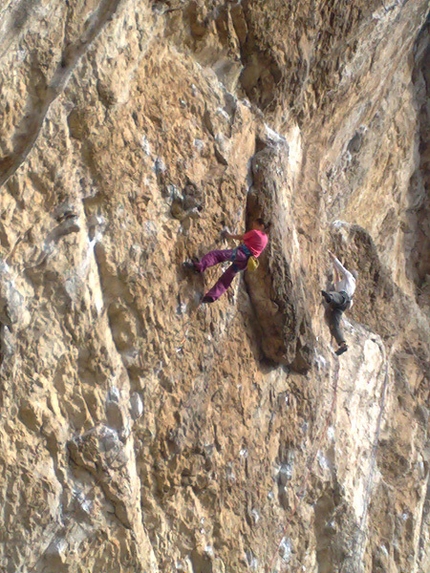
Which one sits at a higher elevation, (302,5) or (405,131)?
(405,131)

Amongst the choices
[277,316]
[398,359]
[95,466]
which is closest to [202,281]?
[277,316]

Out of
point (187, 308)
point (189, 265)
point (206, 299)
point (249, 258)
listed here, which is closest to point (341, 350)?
point (249, 258)

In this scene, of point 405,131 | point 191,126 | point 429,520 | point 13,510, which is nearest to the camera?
point 13,510

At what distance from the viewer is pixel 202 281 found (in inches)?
276

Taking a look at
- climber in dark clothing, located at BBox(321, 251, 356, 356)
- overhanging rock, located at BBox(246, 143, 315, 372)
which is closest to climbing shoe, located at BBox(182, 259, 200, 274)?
overhanging rock, located at BBox(246, 143, 315, 372)

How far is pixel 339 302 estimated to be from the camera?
9555 millimetres

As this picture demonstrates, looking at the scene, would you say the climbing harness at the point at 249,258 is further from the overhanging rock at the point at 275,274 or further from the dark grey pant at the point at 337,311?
the dark grey pant at the point at 337,311

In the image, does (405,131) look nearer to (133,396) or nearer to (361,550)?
(361,550)

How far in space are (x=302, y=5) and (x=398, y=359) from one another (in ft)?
19.4

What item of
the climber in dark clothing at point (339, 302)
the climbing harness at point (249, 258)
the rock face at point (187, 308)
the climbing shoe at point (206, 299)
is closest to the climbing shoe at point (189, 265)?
the rock face at point (187, 308)

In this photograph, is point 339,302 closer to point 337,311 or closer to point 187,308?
point 337,311

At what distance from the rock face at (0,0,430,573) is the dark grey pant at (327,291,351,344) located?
1.04 ft

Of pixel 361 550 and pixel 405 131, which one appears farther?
pixel 405 131

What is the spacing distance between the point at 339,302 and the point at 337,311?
0.20m
